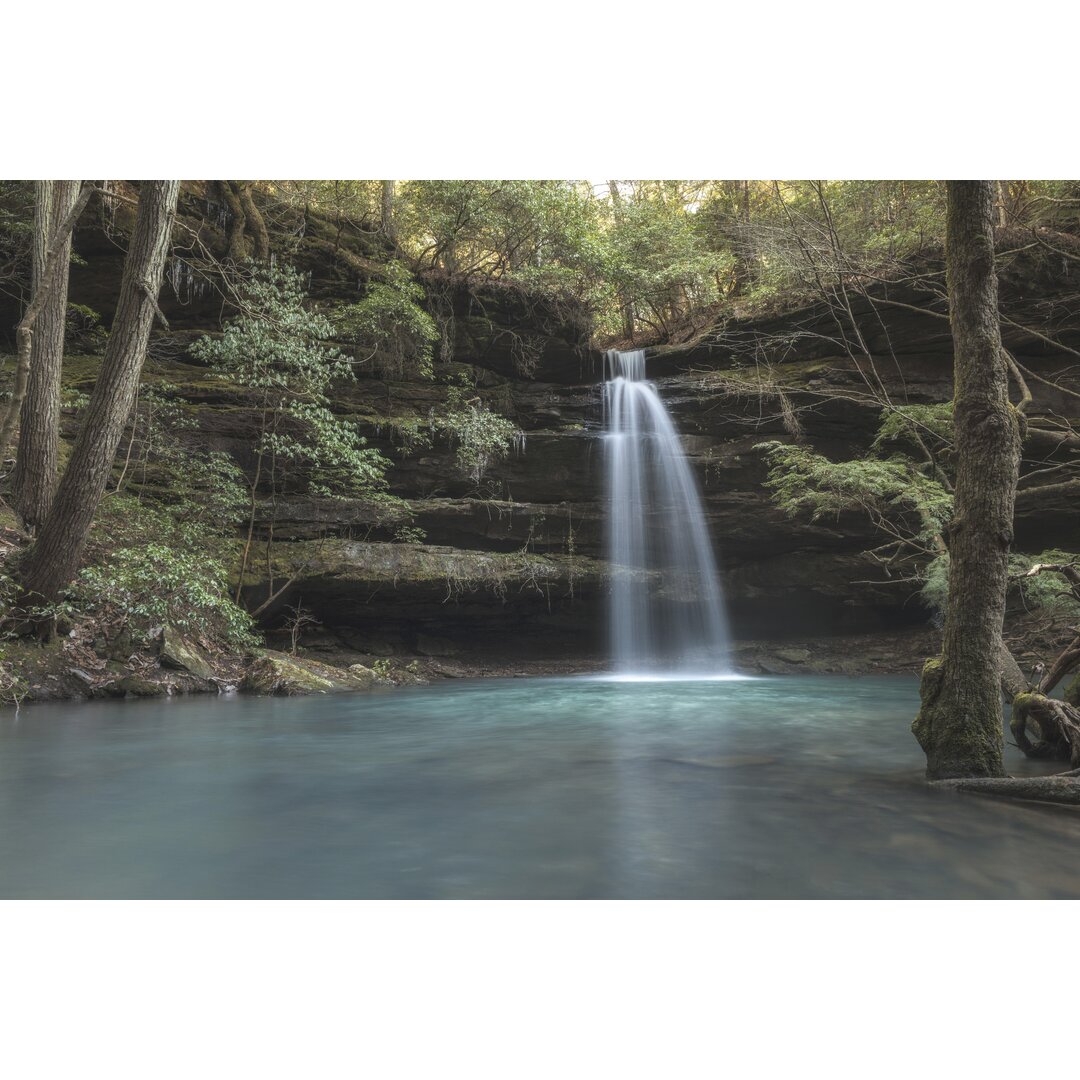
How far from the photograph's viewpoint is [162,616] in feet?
28.7

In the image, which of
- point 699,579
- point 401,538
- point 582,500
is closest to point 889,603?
point 699,579

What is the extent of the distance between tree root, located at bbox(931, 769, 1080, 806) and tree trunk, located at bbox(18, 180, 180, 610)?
8248mm

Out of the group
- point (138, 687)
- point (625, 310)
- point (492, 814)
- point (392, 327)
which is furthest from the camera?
point (625, 310)

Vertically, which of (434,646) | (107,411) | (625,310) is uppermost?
(625,310)

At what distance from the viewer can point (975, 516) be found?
13.1ft

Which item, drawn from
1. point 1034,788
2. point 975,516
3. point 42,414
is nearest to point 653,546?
point 42,414

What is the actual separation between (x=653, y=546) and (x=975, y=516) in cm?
1107

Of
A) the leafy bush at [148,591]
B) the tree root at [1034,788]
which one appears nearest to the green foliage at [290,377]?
the leafy bush at [148,591]

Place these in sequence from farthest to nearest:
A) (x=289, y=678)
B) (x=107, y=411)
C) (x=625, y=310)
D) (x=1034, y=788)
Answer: (x=625, y=310) < (x=289, y=678) < (x=107, y=411) < (x=1034, y=788)

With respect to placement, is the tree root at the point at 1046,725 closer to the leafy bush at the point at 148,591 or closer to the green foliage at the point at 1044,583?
the green foliage at the point at 1044,583

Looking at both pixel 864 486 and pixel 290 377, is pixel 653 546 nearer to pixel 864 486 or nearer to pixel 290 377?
pixel 864 486

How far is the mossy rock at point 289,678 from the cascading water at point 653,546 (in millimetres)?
6136

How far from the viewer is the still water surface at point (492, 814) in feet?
9.52

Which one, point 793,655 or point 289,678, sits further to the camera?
point 793,655
